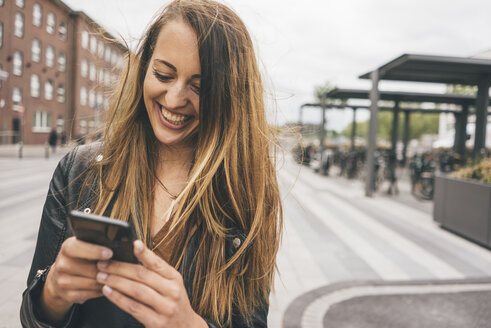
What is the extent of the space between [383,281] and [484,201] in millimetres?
2748

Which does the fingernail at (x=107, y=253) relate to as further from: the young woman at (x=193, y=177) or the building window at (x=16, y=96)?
the building window at (x=16, y=96)

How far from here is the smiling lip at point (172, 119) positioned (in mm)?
1252

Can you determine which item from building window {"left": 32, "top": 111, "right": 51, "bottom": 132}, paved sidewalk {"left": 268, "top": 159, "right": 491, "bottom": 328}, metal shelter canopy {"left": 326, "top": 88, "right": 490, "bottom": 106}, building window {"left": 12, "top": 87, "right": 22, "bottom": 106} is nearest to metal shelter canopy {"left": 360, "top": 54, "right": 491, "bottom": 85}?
metal shelter canopy {"left": 326, "top": 88, "right": 490, "bottom": 106}

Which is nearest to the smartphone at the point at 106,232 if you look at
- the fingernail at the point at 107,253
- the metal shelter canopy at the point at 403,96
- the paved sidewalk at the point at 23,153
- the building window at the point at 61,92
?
the fingernail at the point at 107,253

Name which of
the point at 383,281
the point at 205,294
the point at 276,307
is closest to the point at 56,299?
the point at 205,294

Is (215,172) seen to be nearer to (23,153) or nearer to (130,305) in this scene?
(130,305)

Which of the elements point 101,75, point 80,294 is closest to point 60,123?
point 101,75

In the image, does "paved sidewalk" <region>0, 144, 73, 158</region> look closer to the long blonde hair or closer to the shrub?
the shrub

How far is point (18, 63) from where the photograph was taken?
24359mm

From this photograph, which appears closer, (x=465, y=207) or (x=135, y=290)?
(x=135, y=290)

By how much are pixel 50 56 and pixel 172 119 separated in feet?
104

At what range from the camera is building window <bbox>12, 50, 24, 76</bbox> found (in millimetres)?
24059

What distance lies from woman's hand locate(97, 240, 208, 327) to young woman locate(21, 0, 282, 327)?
336 millimetres

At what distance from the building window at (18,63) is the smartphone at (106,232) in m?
27.7
